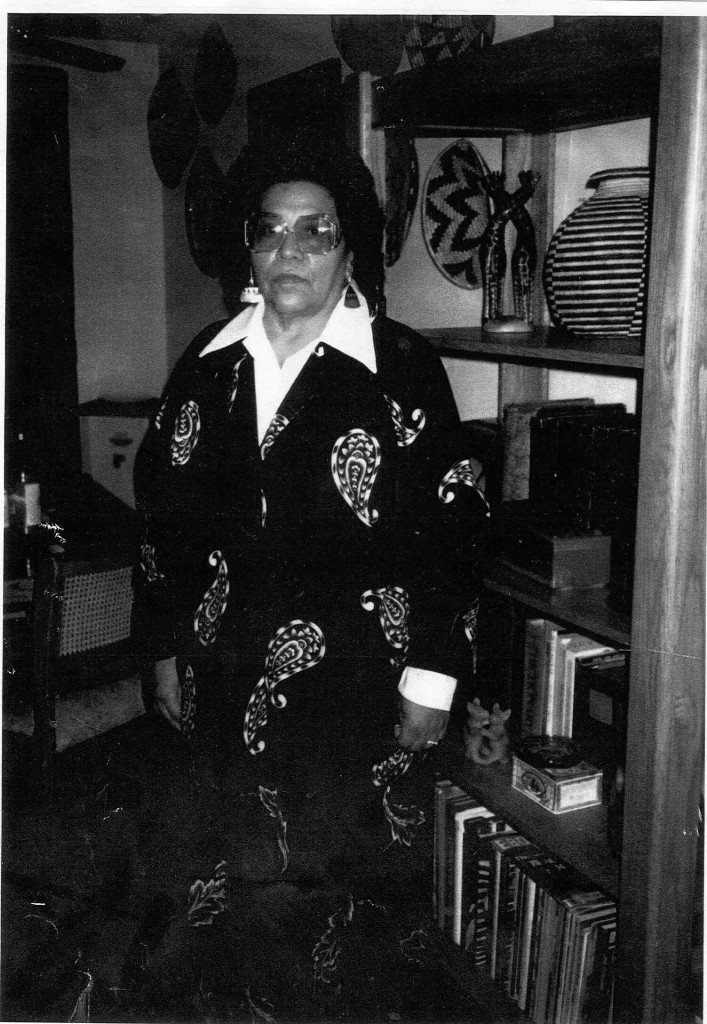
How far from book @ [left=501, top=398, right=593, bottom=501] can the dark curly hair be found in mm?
345

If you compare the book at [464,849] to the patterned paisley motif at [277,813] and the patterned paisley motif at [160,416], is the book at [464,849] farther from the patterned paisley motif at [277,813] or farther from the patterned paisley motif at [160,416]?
the patterned paisley motif at [160,416]

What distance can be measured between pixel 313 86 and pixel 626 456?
1.27 m

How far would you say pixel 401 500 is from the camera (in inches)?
61.7

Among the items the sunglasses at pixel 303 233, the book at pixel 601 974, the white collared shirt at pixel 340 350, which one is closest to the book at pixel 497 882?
the book at pixel 601 974

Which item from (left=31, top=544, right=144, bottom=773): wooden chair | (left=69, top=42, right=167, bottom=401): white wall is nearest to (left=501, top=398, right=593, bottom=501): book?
(left=31, top=544, right=144, bottom=773): wooden chair

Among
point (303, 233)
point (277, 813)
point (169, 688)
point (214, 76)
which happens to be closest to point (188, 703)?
point (169, 688)

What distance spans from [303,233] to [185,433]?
439 mm

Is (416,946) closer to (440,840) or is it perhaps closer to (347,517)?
(440,840)

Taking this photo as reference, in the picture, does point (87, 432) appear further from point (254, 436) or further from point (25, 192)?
point (254, 436)

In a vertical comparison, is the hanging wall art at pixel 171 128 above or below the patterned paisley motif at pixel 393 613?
above

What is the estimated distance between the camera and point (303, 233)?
5.25 ft

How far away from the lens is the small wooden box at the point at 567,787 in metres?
1.51

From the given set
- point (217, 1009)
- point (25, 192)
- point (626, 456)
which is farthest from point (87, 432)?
point (626, 456)

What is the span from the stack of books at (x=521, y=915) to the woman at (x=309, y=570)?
0.12 metres
